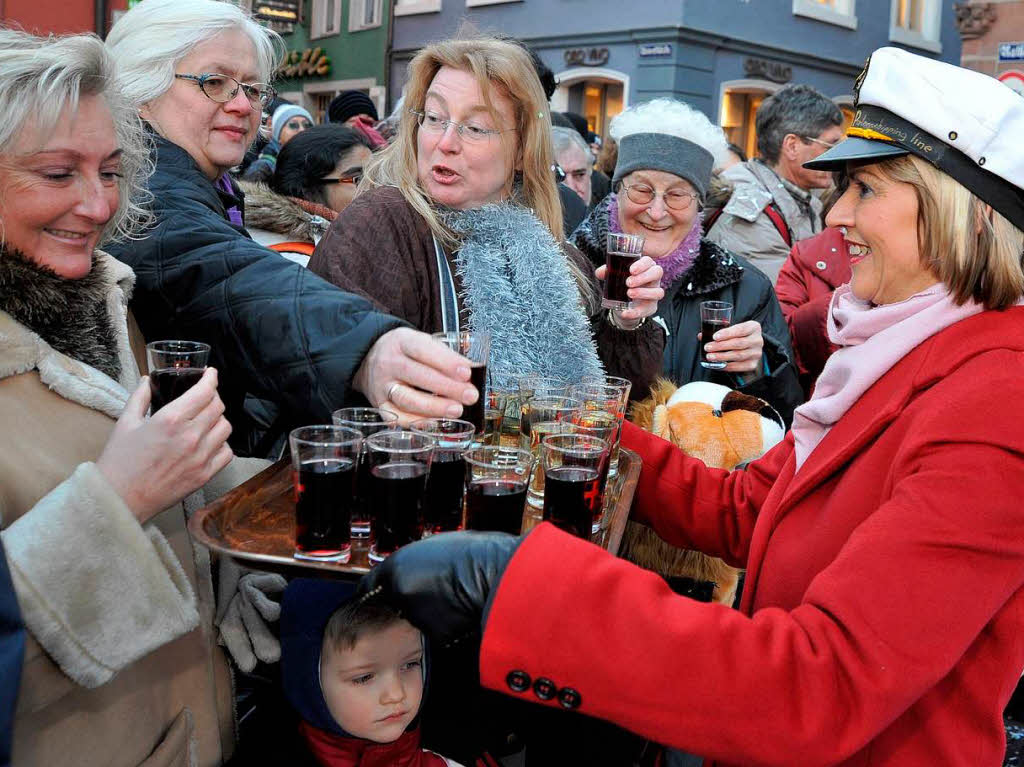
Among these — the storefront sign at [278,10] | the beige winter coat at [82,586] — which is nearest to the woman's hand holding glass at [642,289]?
the beige winter coat at [82,586]

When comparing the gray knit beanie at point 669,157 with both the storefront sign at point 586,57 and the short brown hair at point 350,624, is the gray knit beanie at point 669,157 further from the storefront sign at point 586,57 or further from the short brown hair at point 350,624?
the storefront sign at point 586,57

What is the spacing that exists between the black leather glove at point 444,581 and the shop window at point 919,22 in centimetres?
1895

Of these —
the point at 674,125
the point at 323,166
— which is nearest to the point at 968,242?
the point at 674,125

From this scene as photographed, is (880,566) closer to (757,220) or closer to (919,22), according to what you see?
(757,220)

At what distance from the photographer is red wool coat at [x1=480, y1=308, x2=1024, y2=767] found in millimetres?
1371

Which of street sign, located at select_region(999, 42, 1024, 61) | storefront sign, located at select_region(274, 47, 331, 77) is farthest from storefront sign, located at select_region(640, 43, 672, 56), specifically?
storefront sign, located at select_region(274, 47, 331, 77)

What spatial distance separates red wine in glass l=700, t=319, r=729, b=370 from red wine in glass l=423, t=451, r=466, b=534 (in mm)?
1993

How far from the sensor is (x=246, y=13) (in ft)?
9.53

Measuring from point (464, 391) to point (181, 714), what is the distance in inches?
33.8

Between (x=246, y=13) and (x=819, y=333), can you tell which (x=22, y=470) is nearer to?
(x=246, y=13)

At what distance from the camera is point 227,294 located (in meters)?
2.10

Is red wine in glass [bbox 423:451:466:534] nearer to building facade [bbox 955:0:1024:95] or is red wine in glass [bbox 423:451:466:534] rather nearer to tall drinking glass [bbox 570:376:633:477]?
tall drinking glass [bbox 570:376:633:477]

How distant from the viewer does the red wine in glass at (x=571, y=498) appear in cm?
175

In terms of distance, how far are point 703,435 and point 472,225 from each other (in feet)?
3.10
